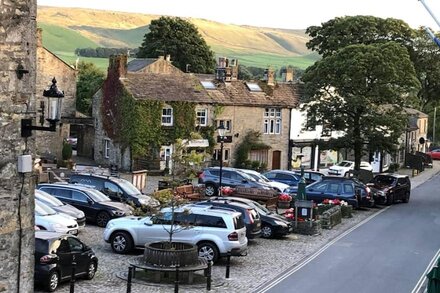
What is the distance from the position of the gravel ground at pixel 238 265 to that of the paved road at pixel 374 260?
526 mm

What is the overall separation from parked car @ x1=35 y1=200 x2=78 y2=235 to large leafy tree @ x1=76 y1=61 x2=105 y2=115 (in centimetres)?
5111

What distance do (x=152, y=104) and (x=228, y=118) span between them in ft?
22.9

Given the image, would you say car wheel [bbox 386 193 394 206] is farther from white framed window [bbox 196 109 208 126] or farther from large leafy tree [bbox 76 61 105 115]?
large leafy tree [bbox 76 61 105 115]

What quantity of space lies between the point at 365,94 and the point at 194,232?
24862 mm

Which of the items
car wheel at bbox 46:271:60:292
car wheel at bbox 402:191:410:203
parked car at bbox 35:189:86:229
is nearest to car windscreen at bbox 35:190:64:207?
parked car at bbox 35:189:86:229

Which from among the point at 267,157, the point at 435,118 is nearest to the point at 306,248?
the point at 267,157

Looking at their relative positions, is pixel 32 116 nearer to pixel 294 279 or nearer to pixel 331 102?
pixel 294 279

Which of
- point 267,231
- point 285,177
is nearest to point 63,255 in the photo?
point 267,231

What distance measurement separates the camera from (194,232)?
2166 centimetres

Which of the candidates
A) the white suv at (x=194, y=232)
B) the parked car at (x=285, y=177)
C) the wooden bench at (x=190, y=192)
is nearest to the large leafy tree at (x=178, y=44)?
the parked car at (x=285, y=177)

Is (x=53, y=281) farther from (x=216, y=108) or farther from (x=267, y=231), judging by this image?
(x=216, y=108)

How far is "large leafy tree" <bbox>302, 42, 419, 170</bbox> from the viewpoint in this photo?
43062mm

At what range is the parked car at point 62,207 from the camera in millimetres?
24797

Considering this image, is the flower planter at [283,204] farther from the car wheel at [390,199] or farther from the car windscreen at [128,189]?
the car windscreen at [128,189]
